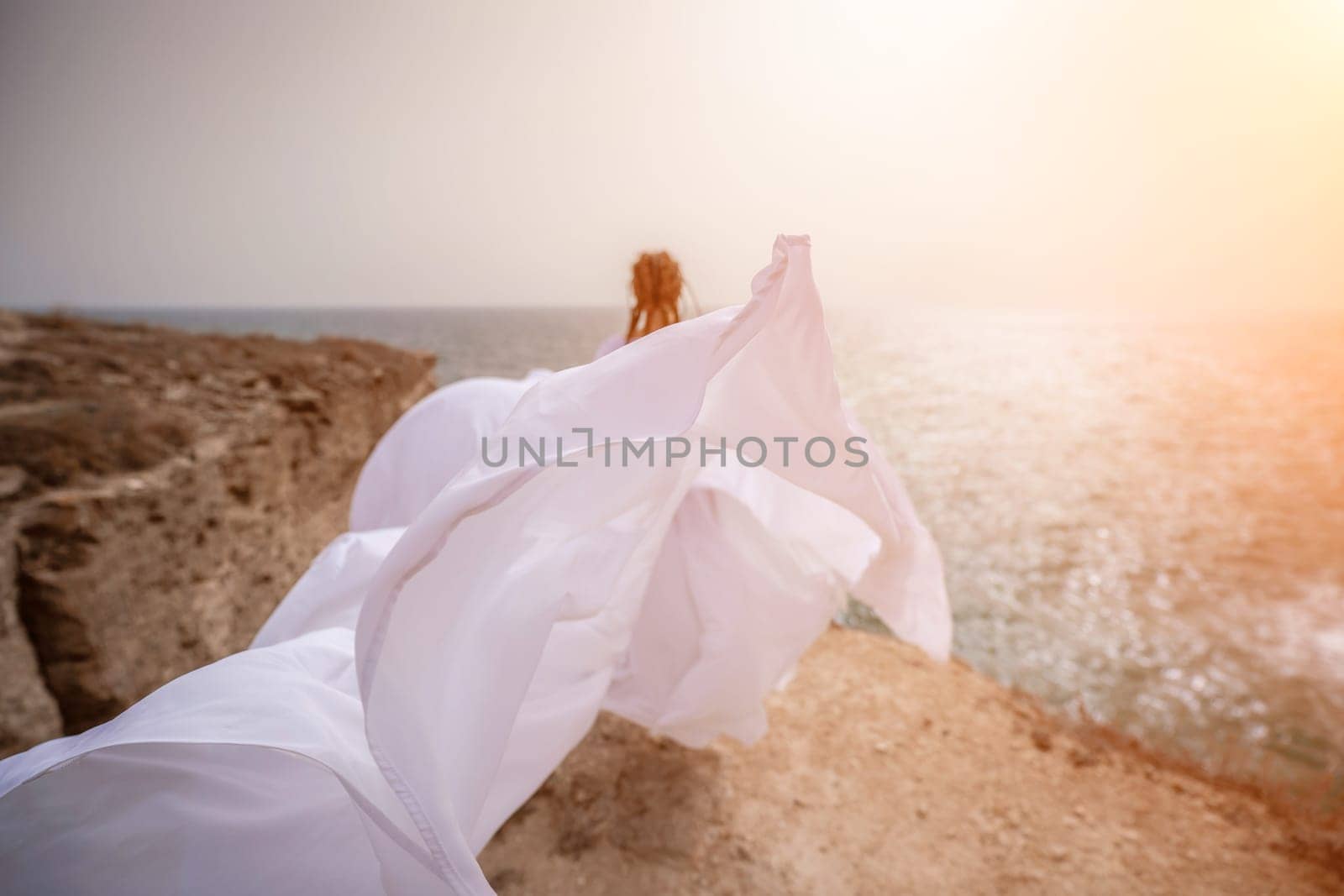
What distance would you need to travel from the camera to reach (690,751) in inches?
123

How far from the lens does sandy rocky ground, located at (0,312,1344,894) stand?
249 centimetres

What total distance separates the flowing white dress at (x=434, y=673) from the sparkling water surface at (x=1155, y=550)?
3.82 meters

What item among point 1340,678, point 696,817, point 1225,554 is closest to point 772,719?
point 696,817

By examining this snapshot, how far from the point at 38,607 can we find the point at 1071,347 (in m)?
69.8

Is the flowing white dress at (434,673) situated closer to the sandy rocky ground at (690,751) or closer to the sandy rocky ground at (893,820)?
the sandy rocky ground at (893,820)

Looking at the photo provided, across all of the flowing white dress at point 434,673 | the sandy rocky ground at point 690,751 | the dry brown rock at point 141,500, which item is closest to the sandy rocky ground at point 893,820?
the sandy rocky ground at point 690,751

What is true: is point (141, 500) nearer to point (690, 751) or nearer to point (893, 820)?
point (690, 751)

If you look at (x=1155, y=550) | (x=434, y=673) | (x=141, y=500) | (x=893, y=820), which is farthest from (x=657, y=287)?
(x=1155, y=550)

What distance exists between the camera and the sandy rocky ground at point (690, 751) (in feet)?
8.18

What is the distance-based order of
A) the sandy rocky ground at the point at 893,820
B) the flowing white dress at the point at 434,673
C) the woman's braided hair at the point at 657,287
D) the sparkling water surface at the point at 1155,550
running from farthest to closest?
the sparkling water surface at the point at 1155,550, the woman's braided hair at the point at 657,287, the sandy rocky ground at the point at 893,820, the flowing white dress at the point at 434,673

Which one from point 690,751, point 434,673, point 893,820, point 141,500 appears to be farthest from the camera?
point 141,500

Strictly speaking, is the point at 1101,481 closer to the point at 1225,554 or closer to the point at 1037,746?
the point at 1225,554

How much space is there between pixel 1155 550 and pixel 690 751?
10683mm

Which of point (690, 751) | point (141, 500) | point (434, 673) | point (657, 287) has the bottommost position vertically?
point (690, 751)
